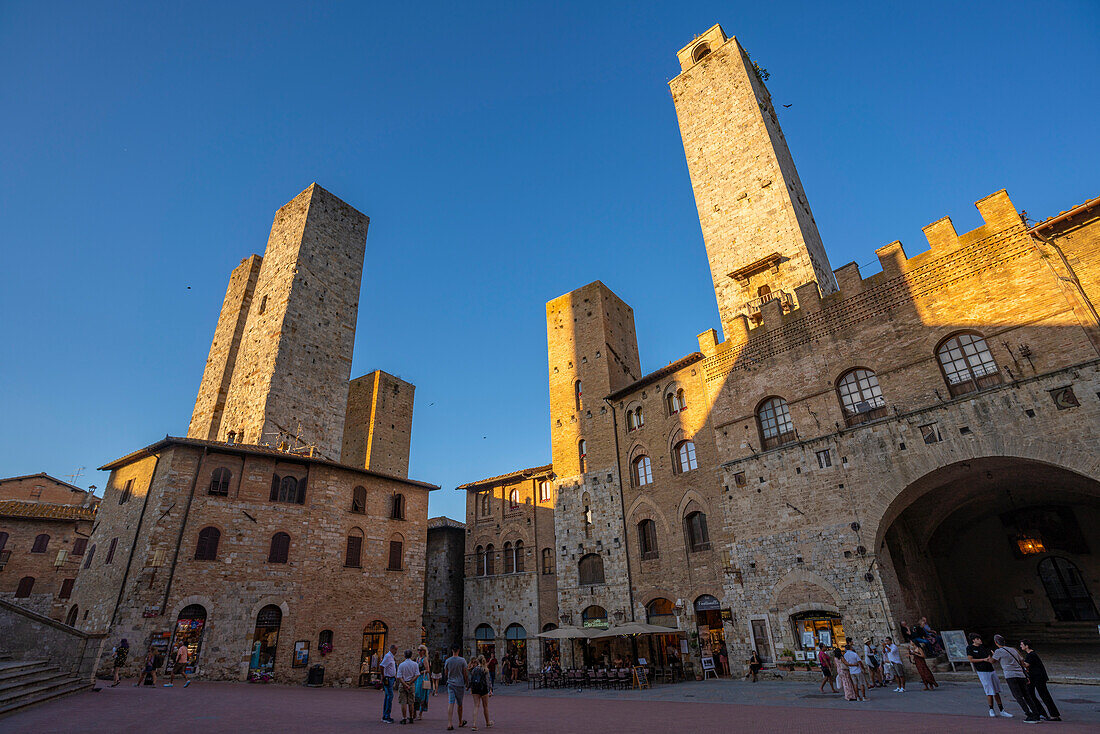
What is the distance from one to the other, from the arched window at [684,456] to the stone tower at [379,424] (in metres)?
17.4

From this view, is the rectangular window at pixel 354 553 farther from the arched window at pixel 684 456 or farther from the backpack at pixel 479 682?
the backpack at pixel 479 682

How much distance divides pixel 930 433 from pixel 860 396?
223 cm

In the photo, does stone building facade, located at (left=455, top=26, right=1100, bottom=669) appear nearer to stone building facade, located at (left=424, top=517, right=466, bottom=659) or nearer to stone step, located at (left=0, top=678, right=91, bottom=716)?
stone building facade, located at (left=424, top=517, right=466, bottom=659)

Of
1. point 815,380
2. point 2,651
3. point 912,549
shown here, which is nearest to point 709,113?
point 815,380

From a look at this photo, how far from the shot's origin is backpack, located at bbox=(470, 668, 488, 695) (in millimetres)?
9594

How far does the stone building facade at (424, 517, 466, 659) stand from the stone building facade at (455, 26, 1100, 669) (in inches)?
154

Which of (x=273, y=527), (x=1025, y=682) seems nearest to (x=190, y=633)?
(x=273, y=527)

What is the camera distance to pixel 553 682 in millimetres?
19938

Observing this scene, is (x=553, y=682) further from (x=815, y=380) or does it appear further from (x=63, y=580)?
(x=63, y=580)

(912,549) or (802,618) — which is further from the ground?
(912,549)

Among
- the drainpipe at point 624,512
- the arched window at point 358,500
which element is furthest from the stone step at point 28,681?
the drainpipe at point 624,512

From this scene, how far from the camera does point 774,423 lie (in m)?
18.7

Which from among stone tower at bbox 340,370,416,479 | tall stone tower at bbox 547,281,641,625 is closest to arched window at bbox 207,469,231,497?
stone tower at bbox 340,370,416,479

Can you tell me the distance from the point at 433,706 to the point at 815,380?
1532 centimetres
